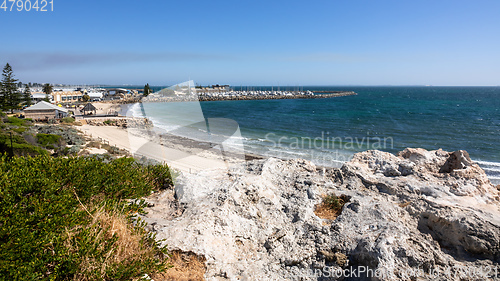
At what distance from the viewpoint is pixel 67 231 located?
112 inches

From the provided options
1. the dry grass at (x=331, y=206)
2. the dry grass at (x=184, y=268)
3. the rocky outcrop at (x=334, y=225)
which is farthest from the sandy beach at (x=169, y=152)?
the dry grass at (x=184, y=268)

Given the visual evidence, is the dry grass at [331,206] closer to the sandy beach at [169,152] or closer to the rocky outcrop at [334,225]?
the rocky outcrop at [334,225]

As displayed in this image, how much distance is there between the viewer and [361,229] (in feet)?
11.7

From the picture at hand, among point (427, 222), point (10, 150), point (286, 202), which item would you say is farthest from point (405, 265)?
point (10, 150)

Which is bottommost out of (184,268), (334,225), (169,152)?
(169,152)

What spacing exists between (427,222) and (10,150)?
14996 millimetres

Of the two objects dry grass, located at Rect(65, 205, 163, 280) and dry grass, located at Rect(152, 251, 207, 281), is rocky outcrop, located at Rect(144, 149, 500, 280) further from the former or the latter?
dry grass, located at Rect(65, 205, 163, 280)

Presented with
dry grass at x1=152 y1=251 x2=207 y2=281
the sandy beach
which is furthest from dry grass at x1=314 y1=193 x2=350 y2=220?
the sandy beach

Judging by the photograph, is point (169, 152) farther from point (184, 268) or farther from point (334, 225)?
point (334, 225)

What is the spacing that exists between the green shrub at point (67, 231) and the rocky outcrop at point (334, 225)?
18.5 inches

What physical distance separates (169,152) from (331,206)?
15685mm

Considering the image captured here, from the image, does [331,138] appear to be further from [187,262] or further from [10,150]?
[187,262]

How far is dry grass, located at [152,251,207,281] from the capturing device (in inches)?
119

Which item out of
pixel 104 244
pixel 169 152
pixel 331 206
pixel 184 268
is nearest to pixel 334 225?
pixel 331 206
